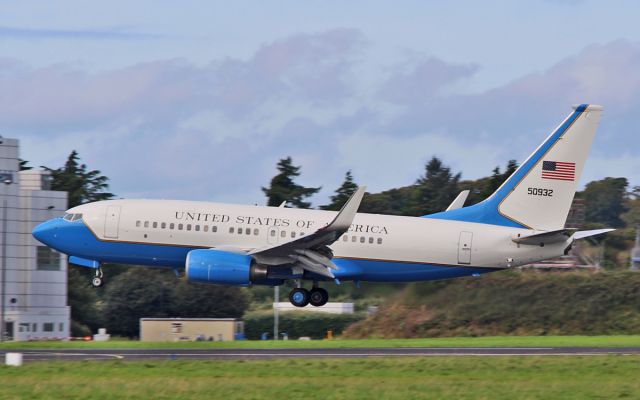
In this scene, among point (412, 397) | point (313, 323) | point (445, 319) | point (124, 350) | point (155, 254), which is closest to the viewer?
point (412, 397)

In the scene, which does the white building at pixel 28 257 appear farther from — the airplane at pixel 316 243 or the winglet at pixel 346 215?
the winglet at pixel 346 215

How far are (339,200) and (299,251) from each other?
218ft

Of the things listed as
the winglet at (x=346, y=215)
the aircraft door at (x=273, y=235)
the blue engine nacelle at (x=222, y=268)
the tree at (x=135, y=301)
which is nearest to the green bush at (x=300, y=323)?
the tree at (x=135, y=301)

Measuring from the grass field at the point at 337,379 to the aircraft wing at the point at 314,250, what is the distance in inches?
308

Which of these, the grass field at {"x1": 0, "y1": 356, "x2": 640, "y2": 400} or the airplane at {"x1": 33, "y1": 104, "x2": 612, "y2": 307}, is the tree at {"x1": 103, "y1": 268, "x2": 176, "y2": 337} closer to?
the airplane at {"x1": 33, "y1": 104, "x2": 612, "y2": 307}

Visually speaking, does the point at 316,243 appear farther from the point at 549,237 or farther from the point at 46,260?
the point at 46,260

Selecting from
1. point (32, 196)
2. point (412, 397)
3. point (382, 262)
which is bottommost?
point (412, 397)

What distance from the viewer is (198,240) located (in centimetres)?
4859

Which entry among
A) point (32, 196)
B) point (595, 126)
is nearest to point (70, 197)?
point (32, 196)

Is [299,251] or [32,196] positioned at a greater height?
[32,196]

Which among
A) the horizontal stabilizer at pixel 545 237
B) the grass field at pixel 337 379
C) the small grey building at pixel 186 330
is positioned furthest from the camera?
the small grey building at pixel 186 330

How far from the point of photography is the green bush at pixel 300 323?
2911 inches

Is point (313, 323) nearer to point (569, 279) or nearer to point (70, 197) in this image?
point (569, 279)

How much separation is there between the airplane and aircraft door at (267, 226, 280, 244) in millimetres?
12
